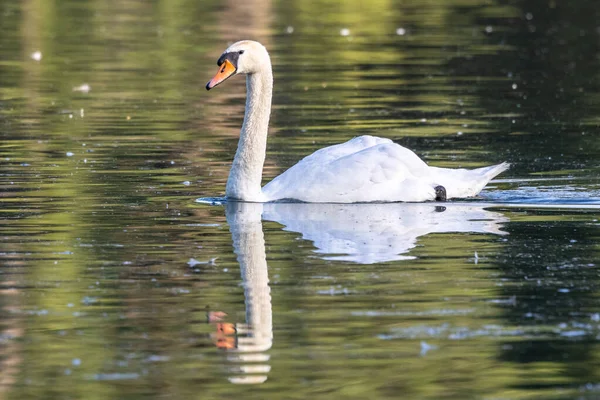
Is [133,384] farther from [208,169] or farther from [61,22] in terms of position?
[61,22]

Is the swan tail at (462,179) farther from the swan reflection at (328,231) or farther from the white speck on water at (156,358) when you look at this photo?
the white speck on water at (156,358)

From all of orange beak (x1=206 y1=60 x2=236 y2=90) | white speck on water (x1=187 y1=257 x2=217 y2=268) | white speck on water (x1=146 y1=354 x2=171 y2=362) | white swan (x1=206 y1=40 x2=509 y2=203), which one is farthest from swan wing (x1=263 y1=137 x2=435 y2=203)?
white speck on water (x1=146 y1=354 x2=171 y2=362)

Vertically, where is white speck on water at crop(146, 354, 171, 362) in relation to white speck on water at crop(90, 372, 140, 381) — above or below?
above

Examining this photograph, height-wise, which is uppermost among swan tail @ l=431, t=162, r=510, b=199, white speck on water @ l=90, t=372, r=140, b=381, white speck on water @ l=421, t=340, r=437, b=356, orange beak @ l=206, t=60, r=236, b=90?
orange beak @ l=206, t=60, r=236, b=90

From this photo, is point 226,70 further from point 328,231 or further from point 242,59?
point 328,231

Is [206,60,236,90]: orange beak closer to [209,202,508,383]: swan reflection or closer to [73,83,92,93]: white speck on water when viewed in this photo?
[209,202,508,383]: swan reflection

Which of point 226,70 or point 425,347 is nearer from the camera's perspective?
point 425,347

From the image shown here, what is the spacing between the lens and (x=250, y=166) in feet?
44.2

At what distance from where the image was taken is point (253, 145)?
1368 cm

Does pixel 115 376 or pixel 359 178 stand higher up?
pixel 359 178

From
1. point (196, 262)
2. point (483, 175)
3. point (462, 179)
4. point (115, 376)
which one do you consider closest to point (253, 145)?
point (462, 179)

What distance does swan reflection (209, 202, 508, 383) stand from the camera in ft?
27.9

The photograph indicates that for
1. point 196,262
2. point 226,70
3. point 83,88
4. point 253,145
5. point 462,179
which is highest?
point 83,88

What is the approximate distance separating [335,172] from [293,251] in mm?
2126
